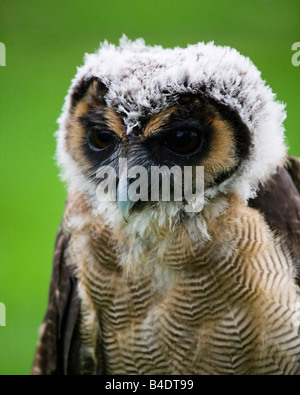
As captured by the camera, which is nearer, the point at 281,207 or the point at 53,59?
the point at 281,207

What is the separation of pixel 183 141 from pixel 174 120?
76 millimetres

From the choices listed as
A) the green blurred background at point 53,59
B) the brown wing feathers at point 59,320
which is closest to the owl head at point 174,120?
the brown wing feathers at point 59,320

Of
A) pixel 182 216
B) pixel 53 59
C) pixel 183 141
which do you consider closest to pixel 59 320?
pixel 182 216

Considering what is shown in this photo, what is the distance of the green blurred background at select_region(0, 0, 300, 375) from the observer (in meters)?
5.46

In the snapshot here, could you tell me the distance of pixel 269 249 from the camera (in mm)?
2234

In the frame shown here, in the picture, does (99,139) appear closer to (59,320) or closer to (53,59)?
(59,320)

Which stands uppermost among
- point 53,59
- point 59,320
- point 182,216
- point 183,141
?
point 53,59

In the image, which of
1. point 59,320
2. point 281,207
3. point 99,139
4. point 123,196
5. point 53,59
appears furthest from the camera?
point 53,59

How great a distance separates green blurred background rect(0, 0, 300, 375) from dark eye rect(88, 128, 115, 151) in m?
3.10

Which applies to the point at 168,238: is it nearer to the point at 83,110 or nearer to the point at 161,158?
the point at 161,158

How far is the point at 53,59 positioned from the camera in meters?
6.39

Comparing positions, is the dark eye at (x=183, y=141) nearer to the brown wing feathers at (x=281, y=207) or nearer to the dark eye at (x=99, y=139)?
the dark eye at (x=99, y=139)
